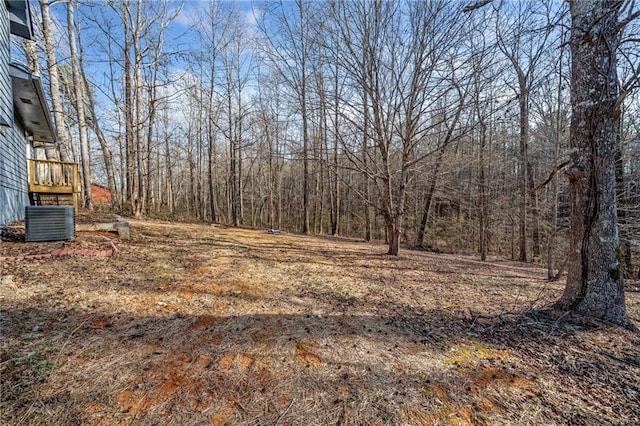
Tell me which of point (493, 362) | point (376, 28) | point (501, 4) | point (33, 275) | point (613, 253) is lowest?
point (493, 362)

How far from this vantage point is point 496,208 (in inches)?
454

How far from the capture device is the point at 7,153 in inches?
254

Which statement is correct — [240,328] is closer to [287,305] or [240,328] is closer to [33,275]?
[287,305]

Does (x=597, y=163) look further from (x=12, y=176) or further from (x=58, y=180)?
(x=58, y=180)

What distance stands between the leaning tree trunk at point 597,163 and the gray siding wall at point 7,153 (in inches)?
362

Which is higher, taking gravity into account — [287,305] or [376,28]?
[376,28]

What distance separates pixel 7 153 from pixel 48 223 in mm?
3528

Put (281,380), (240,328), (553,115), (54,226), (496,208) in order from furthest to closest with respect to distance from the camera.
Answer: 1. (496,208)
2. (553,115)
3. (54,226)
4. (240,328)
5. (281,380)

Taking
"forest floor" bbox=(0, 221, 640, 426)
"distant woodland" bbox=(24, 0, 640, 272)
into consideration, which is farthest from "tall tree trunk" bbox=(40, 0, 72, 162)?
"forest floor" bbox=(0, 221, 640, 426)

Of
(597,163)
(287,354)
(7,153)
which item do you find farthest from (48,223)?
(597,163)

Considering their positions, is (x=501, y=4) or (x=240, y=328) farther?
(x=501, y=4)

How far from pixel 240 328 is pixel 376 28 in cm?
627

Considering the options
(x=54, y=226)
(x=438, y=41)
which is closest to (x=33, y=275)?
(x=54, y=226)

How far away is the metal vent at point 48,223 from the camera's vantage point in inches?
181
